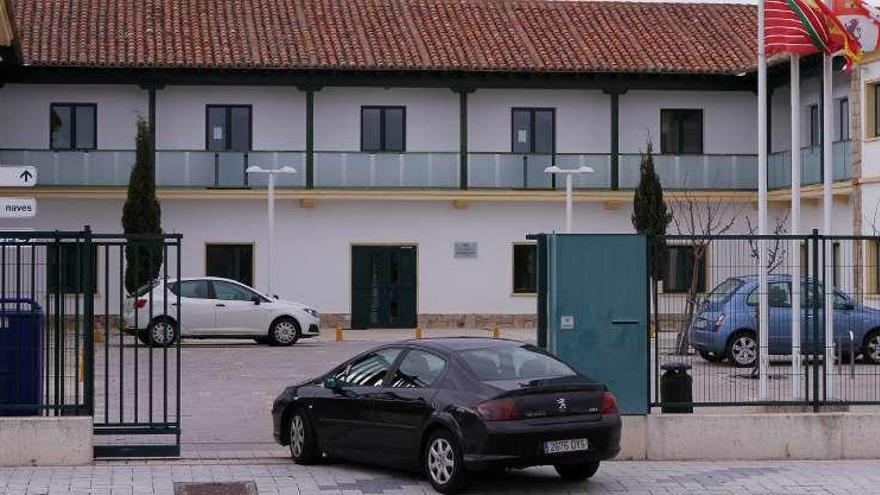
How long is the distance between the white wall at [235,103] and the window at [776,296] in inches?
Result: 1028

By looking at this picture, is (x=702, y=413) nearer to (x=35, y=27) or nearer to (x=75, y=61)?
(x=75, y=61)

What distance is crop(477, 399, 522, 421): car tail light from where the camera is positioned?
1340cm

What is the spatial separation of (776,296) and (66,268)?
308 inches

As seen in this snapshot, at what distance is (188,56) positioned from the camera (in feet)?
138

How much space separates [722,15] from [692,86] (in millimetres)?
5751

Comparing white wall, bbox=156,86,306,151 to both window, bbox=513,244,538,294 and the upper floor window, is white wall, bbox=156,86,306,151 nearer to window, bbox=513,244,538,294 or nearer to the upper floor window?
the upper floor window

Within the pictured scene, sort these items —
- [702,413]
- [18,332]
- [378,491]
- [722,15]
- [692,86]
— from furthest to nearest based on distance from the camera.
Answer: [722,15] → [692,86] → [702,413] → [18,332] → [378,491]

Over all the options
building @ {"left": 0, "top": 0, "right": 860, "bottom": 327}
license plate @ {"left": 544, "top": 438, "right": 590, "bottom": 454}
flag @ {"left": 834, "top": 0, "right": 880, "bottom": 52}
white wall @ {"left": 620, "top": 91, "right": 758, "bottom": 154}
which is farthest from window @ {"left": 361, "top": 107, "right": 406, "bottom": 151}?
license plate @ {"left": 544, "top": 438, "right": 590, "bottom": 454}

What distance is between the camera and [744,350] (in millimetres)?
16734

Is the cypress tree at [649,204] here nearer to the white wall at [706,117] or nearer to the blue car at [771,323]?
the white wall at [706,117]

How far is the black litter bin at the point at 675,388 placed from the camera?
1638 cm

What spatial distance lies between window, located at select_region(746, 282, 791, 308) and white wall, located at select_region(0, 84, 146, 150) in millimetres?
27278

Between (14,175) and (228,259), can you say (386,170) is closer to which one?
(228,259)

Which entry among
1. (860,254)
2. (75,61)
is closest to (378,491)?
(860,254)
